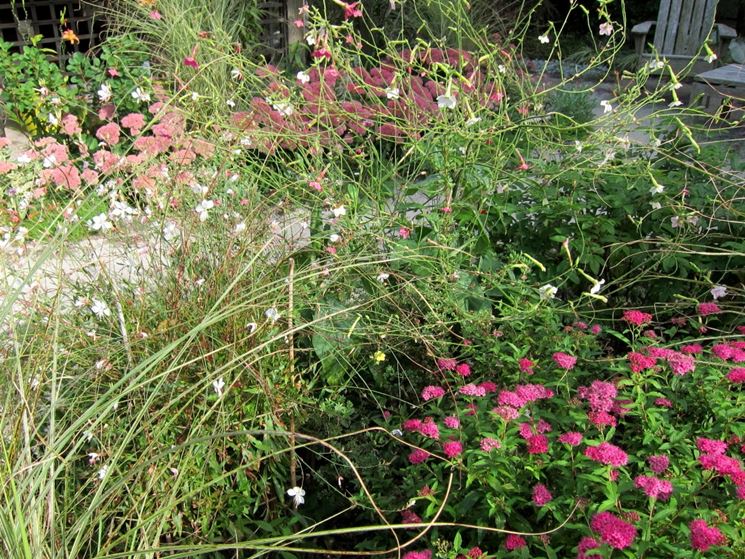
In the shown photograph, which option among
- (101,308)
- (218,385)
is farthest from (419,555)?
(101,308)

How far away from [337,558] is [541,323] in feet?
2.81

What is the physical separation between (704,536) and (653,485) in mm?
137

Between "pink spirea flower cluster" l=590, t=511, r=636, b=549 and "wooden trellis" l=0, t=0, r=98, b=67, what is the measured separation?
5505 mm

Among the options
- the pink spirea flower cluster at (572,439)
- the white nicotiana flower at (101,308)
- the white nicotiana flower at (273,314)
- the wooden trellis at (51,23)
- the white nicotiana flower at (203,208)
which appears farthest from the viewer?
the wooden trellis at (51,23)

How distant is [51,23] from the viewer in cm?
633

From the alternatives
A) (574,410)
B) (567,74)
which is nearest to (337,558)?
(574,410)

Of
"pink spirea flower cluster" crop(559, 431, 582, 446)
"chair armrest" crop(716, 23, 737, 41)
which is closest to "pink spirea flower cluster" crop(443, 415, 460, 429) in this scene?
"pink spirea flower cluster" crop(559, 431, 582, 446)

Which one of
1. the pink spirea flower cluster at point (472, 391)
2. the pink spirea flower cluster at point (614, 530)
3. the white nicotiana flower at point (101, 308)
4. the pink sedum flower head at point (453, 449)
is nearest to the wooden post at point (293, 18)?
the white nicotiana flower at point (101, 308)

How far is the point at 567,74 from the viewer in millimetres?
8320

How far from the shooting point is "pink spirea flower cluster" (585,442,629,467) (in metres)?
1.43

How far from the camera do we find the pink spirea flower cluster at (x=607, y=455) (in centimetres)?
143

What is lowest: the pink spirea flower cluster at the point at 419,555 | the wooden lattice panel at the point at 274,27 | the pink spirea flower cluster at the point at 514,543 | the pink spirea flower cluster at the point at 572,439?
the wooden lattice panel at the point at 274,27

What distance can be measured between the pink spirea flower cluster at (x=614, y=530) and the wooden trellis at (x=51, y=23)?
18.1ft

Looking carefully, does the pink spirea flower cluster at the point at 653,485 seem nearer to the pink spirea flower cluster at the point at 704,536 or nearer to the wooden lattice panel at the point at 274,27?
the pink spirea flower cluster at the point at 704,536
